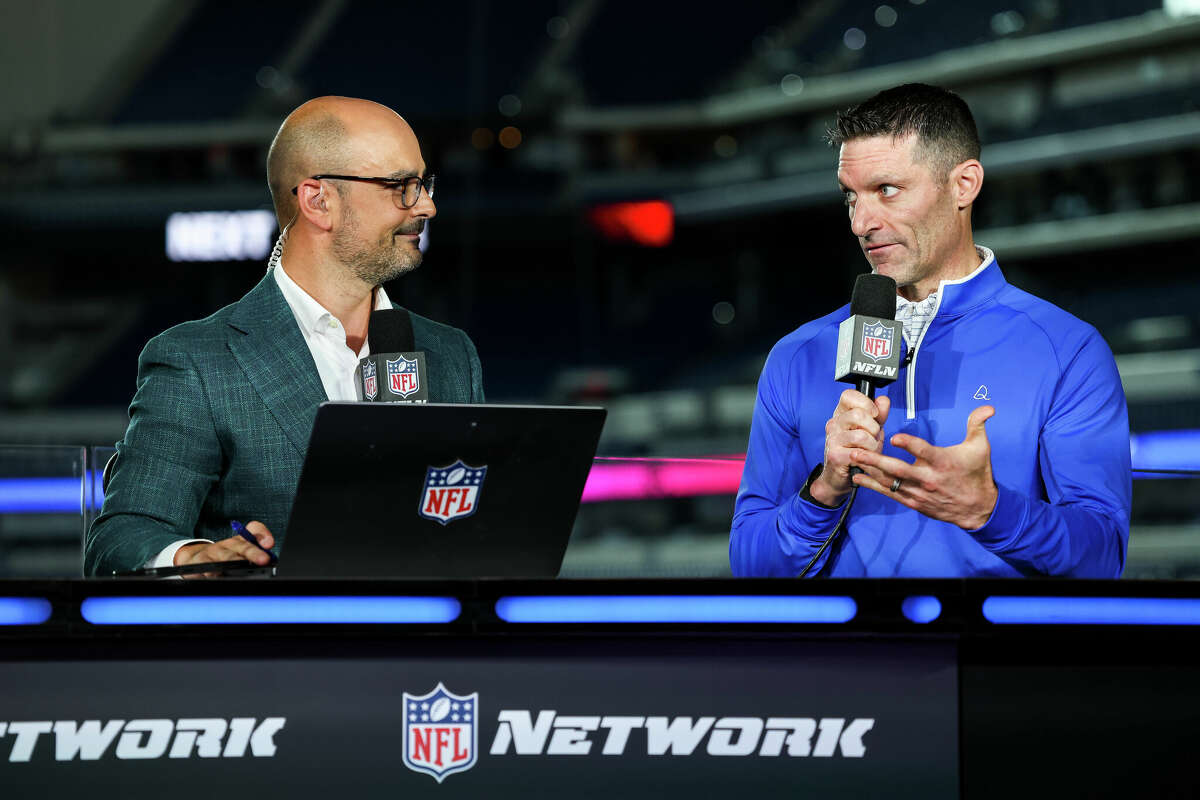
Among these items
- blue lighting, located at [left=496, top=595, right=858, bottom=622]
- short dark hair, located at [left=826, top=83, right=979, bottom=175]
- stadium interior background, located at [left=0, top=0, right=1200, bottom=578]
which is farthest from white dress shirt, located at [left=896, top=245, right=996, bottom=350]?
stadium interior background, located at [left=0, top=0, right=1200, bottom=578]

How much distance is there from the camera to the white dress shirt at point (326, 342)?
6.93 ft

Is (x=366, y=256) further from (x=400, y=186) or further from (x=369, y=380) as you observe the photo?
(x=369, y=380)

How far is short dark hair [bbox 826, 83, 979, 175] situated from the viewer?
1.94 meters

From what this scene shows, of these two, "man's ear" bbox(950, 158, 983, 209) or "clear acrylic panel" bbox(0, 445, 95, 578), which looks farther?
"clear acrylic panel" bbox(0, 445, 95, 578)

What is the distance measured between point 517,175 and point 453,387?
12206 mm

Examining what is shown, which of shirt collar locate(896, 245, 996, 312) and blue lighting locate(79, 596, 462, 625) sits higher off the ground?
shirt collar locate(896, 245, 996, 312)

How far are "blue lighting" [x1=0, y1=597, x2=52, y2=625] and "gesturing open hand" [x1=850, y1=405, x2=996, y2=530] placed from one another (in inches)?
33.6

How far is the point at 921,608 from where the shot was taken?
1.37m

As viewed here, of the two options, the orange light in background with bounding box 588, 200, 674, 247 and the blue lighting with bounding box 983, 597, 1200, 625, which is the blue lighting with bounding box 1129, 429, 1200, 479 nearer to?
the orange light in background with bounding box 588, 200, 674, 247

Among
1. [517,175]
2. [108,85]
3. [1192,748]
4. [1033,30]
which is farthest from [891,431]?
[108,85]

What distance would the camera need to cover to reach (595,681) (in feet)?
4.47

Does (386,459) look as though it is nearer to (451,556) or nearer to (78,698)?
(451,556)

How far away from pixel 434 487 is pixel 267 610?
211 mm

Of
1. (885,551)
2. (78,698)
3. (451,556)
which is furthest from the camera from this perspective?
(885,551)
